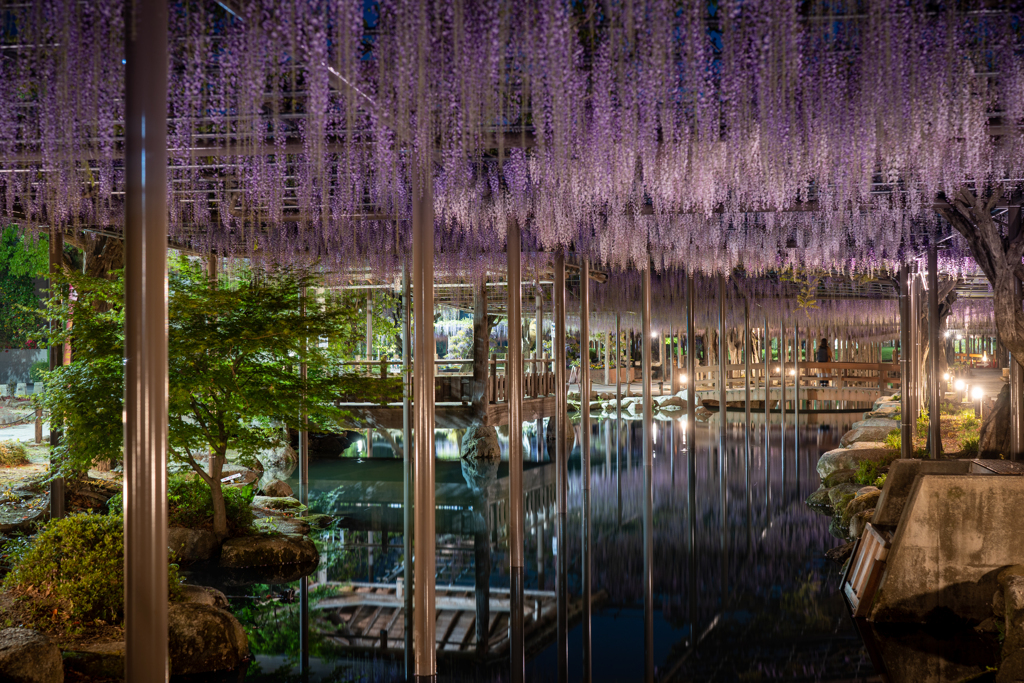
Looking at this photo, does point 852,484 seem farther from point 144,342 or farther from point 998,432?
point 144,342

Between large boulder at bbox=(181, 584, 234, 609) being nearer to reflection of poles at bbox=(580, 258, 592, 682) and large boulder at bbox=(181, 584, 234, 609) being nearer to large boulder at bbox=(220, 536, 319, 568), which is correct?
large boulder at bbox=(220, 536, 319, 568)

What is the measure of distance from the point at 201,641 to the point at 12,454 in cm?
718

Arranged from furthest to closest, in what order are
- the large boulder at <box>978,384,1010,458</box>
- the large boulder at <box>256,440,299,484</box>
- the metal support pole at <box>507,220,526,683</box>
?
the large boulder at <box>256,440,299,484</box> < the large boulder at <box>978,384,1010,458</box> < the metal support pole at <box>507,220,526,683</box>

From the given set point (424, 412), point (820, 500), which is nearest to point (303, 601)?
point (424, 412)

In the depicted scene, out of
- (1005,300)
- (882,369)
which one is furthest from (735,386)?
(1005,300)

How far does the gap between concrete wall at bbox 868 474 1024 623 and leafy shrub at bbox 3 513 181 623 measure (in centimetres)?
456

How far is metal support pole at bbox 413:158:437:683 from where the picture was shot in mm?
4000

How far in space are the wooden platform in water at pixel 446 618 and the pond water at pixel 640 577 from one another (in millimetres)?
73

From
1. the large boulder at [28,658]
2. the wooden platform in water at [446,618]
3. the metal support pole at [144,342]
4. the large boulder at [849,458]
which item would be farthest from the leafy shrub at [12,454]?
the large boulder at [849,458]

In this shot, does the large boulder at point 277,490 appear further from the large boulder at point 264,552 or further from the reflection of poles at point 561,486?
the reflection of poles at point 561,486

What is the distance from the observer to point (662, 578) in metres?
5.95

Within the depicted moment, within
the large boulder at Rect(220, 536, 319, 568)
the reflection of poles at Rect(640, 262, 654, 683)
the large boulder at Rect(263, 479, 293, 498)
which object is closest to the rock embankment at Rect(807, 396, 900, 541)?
the reflection of poles at Rect(640, 262, 654, 683)

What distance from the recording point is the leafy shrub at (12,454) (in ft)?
31.8

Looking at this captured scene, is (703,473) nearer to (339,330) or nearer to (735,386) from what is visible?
(339,330)
